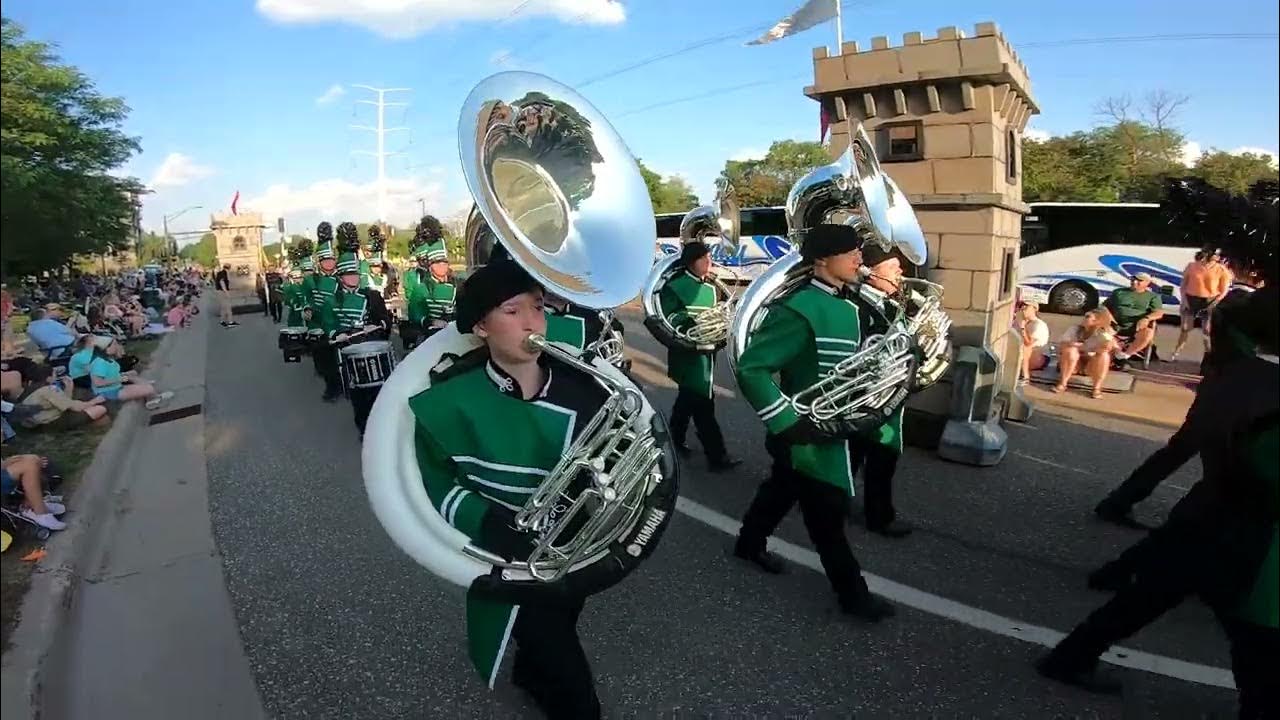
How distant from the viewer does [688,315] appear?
5.04m

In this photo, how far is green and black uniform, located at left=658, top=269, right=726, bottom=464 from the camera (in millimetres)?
5013

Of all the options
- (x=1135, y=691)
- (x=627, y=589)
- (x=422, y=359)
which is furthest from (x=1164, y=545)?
(x=422, y=359)

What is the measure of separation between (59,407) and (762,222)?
16.4m

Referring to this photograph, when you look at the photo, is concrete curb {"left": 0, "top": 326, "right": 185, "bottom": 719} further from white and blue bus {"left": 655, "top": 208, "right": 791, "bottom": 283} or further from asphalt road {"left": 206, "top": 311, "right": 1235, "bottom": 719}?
white and blue bus {"left": 655, "top": 208, "right": 791, "bottom": 283}

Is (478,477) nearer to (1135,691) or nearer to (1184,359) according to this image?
(1135,691)

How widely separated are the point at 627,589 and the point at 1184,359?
9.45 metres

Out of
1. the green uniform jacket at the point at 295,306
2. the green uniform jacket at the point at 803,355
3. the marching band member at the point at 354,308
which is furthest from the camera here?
the green uniform jacket at the point at 295,306

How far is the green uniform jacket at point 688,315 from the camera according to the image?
5.02 m

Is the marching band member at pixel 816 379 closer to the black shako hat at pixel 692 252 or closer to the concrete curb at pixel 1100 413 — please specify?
the black shako hat at pixel 692 252

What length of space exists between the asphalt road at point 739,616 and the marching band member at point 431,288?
2018 millimetres

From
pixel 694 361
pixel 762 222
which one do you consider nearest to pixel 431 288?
pixel 694 361

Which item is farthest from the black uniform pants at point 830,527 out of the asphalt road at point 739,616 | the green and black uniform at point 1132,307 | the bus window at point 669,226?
the bus window at point 669,226

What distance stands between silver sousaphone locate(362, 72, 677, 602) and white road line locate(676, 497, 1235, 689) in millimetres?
1785

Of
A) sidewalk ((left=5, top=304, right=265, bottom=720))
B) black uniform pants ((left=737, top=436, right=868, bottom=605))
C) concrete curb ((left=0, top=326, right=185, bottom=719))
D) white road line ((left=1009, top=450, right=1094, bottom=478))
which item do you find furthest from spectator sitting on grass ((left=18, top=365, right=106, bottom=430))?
white road line ((left=1009, top=450, right=1094, bottom=478))
